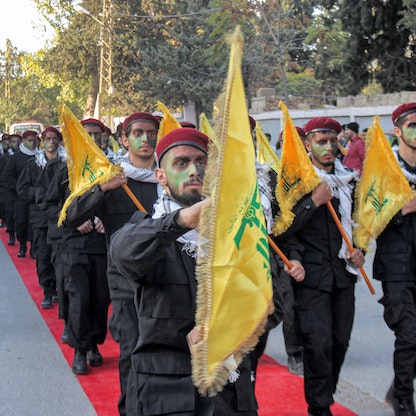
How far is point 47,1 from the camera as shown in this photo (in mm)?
46719

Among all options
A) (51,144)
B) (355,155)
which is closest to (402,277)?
(51,144)

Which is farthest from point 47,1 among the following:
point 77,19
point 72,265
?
point 72,265

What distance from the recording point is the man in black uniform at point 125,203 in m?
4.98

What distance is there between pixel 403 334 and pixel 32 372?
3.12 m

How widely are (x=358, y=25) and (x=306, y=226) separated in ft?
44.1

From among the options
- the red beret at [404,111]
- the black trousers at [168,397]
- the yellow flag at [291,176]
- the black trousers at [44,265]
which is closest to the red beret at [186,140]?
the black trousers at [168,397]

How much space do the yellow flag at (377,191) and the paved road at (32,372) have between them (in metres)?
2.26

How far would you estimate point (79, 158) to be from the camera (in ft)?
20.3

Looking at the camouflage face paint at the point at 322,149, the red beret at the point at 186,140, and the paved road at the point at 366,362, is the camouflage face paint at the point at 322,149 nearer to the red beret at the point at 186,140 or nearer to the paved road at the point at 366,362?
the paved road at the point at 366,362

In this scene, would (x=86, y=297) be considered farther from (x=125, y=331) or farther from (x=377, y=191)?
(x=377, y=191)

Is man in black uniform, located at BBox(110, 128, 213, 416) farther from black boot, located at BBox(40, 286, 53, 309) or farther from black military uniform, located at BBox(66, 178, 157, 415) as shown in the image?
black boot, located at BBox(40, 286, 53, 309)

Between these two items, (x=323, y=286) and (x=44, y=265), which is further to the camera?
(x=44, y=265)

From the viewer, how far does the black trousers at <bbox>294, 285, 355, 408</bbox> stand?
5.11 meters

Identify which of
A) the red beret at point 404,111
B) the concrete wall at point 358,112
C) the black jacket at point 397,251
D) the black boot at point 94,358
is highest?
Answer: the concrete wall at point 358,112
